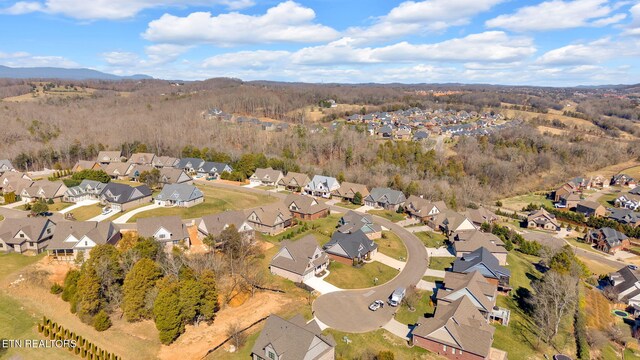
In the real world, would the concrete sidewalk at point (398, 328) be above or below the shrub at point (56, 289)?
below

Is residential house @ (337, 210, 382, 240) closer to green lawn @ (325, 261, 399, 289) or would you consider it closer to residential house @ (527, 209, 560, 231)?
green lawn @ (325, 261, 399, 289)

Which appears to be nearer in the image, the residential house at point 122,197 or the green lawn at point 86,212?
the green lawn at point 86,212

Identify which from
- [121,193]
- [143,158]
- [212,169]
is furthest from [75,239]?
[143,158]

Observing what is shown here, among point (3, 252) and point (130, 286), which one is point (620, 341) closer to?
point (130, 286)

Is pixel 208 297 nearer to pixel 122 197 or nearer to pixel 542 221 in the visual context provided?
pixel 122 197

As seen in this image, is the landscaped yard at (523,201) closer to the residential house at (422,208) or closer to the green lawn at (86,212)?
the residential house at (422,208)

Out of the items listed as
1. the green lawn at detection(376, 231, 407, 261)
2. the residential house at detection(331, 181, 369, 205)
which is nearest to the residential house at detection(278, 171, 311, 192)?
the residential house at detection(331, 181, 369, 205)

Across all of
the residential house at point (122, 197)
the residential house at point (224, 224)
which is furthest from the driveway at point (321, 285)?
the residential house at point (122, 197)
